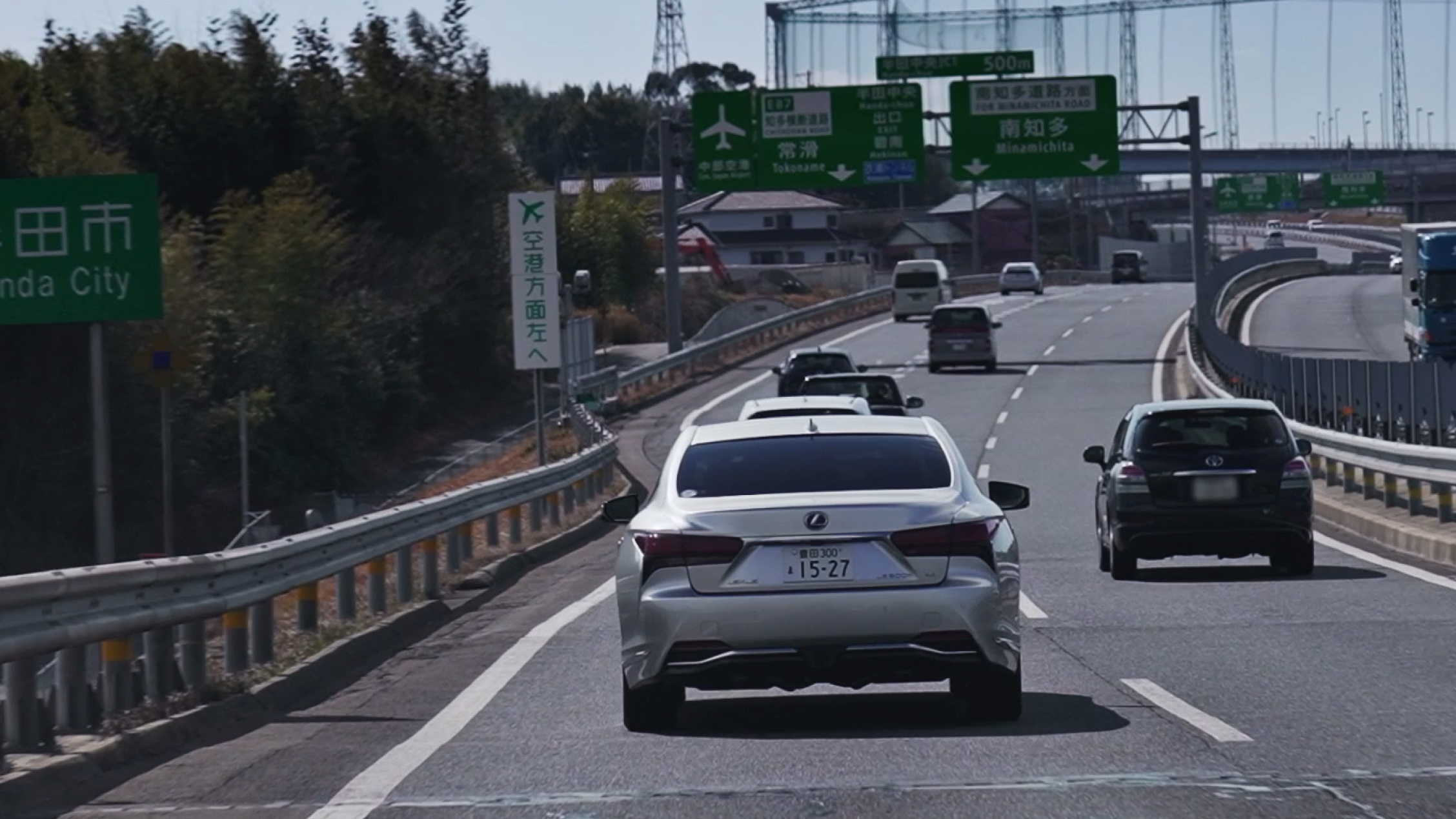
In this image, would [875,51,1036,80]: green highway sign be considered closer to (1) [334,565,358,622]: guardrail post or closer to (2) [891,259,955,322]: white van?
(2) [891,259,955,322]: white van

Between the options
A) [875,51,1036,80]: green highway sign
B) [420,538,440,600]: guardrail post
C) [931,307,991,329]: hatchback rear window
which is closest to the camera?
[420,538,440,600]: guardrail post

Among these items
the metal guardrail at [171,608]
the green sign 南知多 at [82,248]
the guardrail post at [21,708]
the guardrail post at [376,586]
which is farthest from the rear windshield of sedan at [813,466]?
the guardrail post at [376,586]

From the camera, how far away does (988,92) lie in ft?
164

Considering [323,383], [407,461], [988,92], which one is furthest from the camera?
[988,92]

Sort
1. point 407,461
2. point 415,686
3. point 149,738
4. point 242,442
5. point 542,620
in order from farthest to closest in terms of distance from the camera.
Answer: point 407,461, point 242,442, point 542,620, point 415,686, point 149,738

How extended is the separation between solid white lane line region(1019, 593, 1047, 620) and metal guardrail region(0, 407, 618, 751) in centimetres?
504

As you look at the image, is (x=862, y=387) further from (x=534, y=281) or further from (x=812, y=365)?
(x=812, y=365)

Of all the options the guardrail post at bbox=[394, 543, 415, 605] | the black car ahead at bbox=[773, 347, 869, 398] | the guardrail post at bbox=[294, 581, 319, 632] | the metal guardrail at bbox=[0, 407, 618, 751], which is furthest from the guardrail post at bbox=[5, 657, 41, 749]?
the black car ahead at bbox=[773, 347, 869, 398]

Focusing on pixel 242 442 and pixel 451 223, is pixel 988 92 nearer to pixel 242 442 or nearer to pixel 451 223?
pixel 451 223

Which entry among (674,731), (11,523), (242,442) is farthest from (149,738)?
(11,523)

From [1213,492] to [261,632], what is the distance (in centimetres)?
893

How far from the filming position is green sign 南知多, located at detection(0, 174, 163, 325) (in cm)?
1444

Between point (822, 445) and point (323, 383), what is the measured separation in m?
32.7

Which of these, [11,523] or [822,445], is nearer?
[822,445]
